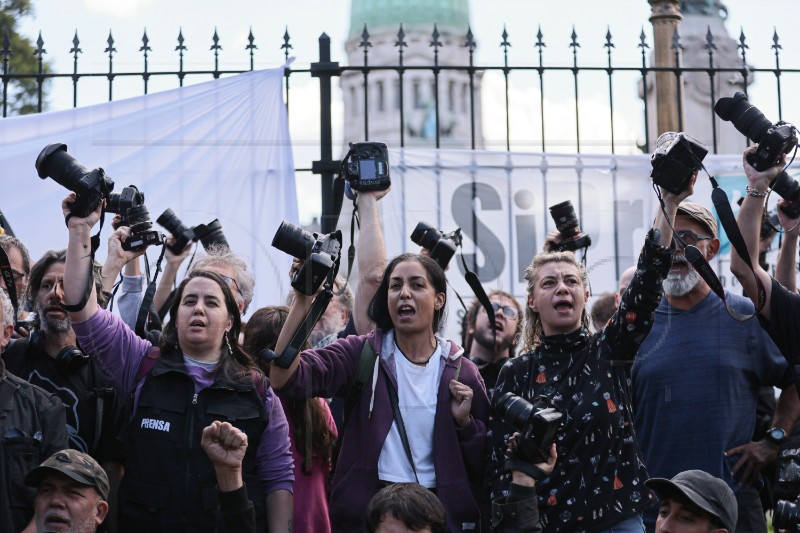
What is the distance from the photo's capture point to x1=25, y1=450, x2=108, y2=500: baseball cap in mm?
4070

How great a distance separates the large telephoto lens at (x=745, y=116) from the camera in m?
4.36

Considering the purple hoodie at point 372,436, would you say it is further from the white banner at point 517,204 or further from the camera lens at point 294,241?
the white banner at point 517,204

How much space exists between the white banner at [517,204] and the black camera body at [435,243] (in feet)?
6.78

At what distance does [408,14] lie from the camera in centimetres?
4300

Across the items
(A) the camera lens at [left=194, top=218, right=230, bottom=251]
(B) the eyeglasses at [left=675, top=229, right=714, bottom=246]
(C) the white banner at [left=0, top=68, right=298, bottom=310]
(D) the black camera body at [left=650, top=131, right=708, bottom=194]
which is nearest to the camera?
(D) the black camera body at [left=650, top=131, right=708, bottom=194]

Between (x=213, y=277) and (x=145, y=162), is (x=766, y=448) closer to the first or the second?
(x=213, y=277)

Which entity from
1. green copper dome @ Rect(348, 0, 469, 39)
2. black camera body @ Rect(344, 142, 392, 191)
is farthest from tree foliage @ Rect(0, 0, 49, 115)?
green copper dome @ Rect(348, 0, 469, 39)

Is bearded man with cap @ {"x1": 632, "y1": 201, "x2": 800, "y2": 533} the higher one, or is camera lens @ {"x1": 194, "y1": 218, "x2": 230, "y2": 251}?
camera lens @ {"x1": 194, "y1": 218, "x2": 230, "y2": 251}

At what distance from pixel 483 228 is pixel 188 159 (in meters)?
1.93

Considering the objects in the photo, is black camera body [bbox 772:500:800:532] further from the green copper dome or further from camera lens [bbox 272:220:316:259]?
the green copper dome

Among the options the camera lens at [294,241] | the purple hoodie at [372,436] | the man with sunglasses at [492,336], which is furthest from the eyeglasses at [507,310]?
the camera lens at [294,241]

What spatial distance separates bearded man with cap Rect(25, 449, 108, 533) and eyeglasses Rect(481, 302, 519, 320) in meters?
2.51

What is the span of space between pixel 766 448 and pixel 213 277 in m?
2.25

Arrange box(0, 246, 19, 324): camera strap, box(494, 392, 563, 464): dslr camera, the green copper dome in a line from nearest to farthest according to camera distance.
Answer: box(494, 392, 563, 464): dslr camera → box(0, 246, 19, 324): camera strap → the green copper dome
